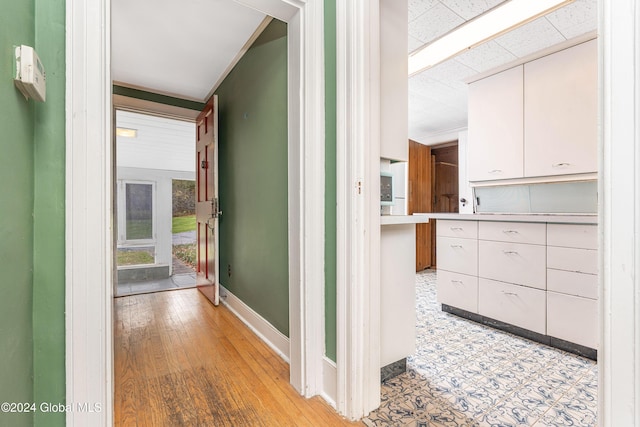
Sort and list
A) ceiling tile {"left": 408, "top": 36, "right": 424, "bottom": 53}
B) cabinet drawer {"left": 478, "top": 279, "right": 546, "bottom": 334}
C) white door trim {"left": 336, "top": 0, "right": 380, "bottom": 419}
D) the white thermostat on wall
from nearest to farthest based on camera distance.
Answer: the white thermostat on wall, white door trim {"left": 336, "top": 0, "right": 380, "bottom": 419}, cabinet drawer {"left": 478, "top": 279, "right": 546, "bottom": 334}, ceiling tile {"left": 408, "top": 36, "right": 424, "bottom": 53}

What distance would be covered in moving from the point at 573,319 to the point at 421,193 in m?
3.17

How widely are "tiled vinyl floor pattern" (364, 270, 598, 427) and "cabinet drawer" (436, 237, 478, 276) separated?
0.57 metres

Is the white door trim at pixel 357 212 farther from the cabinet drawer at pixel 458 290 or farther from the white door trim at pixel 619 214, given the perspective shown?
the cabinet drawer at pixel 458 290

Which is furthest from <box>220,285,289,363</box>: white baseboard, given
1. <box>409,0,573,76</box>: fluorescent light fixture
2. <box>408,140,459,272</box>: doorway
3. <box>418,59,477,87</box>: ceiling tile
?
<box>408,140,459,272</box>: doorway

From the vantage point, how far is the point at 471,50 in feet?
8.54

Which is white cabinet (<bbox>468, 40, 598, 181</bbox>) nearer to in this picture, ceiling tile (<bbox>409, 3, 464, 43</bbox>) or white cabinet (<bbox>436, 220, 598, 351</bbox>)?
white cabinet (<bbox>436, 220, 598, 351</bbox>)

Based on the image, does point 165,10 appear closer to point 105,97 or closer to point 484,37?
point 105,97

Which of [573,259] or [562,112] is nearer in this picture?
[573,259]

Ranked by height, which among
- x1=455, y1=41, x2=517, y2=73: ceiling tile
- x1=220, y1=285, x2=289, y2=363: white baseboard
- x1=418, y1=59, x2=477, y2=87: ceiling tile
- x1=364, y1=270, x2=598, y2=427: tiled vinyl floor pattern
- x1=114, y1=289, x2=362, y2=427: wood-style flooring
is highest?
x1=418, y1=59, x2=477, y2=87: ceiling tile

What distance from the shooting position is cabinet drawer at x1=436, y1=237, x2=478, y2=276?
2.55m

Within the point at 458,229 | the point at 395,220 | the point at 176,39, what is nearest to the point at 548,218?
the point at 458,229

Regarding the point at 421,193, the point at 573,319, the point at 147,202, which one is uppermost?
the point at 421,193

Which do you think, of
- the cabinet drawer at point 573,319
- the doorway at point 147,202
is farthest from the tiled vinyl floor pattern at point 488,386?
the doorway at point 147,202

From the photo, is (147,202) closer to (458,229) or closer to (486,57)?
(458,229)
